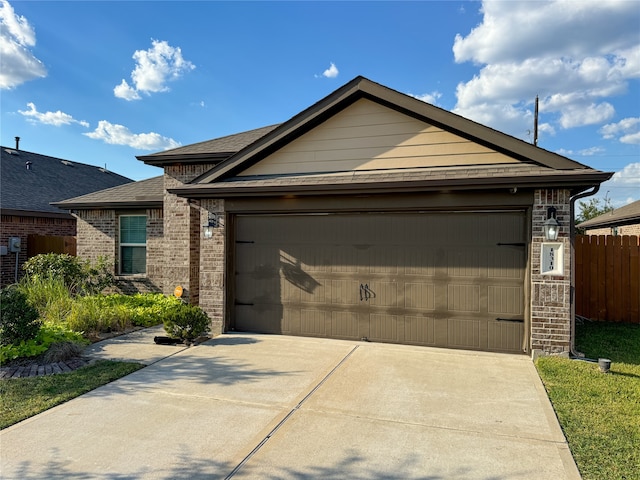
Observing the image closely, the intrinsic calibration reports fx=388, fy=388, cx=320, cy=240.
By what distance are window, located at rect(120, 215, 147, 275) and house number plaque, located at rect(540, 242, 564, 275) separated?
31.1 ft

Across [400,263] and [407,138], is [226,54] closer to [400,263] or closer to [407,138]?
[407,138]

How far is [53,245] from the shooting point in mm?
13469

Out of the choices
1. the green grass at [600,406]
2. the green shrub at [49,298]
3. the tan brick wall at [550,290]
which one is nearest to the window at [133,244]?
the green shrub at [49,298]

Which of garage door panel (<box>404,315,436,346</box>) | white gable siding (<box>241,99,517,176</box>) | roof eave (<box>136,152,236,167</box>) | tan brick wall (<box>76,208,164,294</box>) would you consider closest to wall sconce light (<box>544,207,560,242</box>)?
white gable siding (<box>241,99,517,176</box>)

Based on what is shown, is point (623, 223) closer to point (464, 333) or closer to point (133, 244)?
point (464, 333)

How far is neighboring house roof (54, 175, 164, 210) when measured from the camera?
10.2m

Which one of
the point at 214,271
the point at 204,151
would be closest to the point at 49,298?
the point at 214,271

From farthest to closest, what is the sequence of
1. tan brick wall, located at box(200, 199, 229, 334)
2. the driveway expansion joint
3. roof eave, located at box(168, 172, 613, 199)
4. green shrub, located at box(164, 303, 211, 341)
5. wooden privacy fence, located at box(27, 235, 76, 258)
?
wooden privacy fence, located at box(27, 235, 76, 258) → tan brick wall, located at box(200, 199, 229, 334) → green shrub, located at box(164, 303, 211, 341) → roof eave, located at box(168, 172, 613, 199) → the driveway expansion joint

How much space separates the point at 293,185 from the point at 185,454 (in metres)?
4.72

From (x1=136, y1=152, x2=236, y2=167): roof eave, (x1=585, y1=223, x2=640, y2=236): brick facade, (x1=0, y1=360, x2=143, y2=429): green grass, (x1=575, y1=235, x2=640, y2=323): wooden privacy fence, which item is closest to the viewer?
(x1=0, y1=360, x2=143, y2=429): green grass

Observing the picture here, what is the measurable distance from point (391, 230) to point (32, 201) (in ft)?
47.9

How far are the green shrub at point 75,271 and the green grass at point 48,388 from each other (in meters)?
5.46

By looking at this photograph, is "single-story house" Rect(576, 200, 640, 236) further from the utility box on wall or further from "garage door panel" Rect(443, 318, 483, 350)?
the utility box on wall

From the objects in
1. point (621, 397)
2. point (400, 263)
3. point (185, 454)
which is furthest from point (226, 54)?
point (621, 397)
